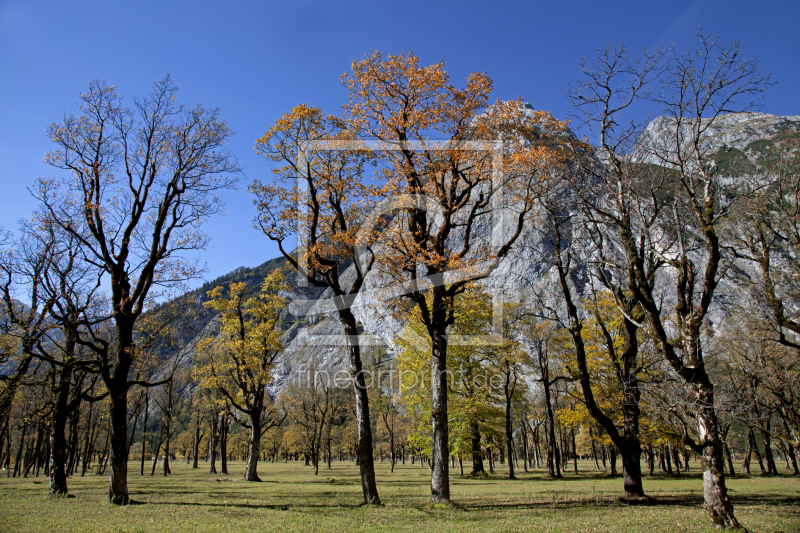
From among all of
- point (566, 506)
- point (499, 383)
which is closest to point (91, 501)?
point (566, 506)

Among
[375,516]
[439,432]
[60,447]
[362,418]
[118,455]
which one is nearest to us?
[375,516]

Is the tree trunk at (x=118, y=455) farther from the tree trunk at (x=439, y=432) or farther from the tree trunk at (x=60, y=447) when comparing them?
the tree trunk at (x=439, y=432)

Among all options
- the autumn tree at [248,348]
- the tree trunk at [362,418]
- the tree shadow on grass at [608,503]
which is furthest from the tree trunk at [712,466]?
the autumn tree at [248,348]

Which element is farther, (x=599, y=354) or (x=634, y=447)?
(x=599, y=354)

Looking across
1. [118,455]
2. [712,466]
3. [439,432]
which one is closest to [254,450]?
[118,455]

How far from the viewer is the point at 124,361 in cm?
1450

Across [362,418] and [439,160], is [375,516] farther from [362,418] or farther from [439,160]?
[439,160]

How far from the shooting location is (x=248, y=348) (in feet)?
88.0

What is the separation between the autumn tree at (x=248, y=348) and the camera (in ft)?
86.9

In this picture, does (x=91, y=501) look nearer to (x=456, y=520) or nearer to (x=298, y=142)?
(x=456, y=520)


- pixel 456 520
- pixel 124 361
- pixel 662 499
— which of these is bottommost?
pixel 662 499

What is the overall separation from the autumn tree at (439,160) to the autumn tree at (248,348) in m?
15.5

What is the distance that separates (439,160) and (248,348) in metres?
19.1

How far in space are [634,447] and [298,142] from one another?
1708 centimetres
